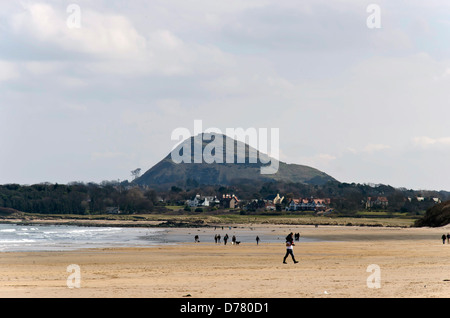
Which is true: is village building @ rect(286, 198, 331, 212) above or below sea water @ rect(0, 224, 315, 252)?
above

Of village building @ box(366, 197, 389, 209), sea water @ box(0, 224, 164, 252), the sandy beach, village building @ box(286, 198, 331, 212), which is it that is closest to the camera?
the sandy beach

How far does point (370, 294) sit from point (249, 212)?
15035cm

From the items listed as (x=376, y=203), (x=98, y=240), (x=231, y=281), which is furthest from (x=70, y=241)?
(x=376, y=203)

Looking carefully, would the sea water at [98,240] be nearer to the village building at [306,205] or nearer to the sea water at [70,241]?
the sea water at [70,241]

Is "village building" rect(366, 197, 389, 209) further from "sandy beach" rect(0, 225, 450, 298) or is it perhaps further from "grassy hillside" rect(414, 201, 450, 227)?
"sandy beach" rect(0, 225, 450, 298)

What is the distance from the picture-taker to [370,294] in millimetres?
16312

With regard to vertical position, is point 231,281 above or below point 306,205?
below

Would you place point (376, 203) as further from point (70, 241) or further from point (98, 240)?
point (70, 241)

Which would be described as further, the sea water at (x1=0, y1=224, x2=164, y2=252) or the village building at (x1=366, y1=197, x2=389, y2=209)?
the village building at (x1=366, y1=197, x2=389, y2=209)

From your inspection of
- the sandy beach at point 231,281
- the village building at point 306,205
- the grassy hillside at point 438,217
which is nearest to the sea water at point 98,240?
the sandy beach at point 231,281

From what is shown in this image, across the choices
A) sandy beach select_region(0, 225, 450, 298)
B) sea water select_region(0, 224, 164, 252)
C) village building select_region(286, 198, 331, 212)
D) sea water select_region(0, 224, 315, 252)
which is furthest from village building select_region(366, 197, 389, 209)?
sandy beach select_region(0, 225, 450, 298)

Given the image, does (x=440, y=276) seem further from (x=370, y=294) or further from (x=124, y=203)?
(x=124, y=203)

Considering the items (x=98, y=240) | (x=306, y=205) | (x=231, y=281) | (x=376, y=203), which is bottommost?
(x=98, y=240)
